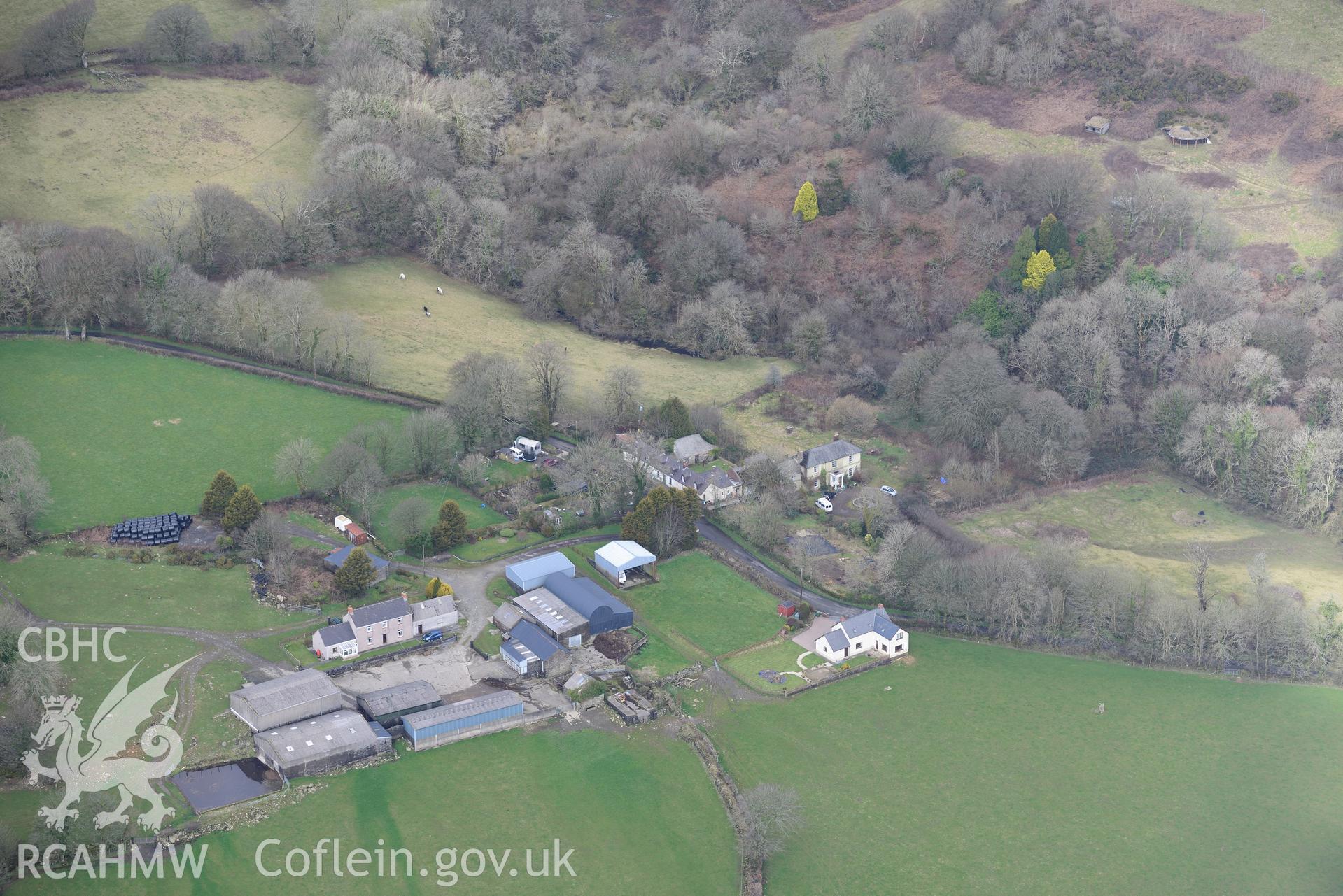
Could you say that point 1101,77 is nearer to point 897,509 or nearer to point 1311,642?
point 897,509

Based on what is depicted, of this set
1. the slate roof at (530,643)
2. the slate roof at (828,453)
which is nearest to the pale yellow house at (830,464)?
the slate roof at (828,453)

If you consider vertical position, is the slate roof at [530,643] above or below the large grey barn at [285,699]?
below

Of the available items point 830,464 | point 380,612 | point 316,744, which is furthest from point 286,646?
point 830,464

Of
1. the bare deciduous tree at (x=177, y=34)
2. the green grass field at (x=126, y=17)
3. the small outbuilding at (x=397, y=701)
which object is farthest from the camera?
the bare deciduous tree at (x=177, y=34)

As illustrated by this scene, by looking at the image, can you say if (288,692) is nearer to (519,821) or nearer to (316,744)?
(316,744)

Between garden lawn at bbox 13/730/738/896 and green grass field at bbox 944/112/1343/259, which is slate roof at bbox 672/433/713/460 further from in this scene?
green grass field at bbox 944/112/1343/259

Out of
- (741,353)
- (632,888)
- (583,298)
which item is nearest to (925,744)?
(632,888)

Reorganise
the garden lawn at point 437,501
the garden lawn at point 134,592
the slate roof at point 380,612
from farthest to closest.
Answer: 1. the garden lawn at point 437,501
2. the slate roof at point 380,612
3. the garden lawn at point 134,592

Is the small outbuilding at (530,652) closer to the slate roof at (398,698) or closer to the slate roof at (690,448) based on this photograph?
the slate roof at (398,698)
